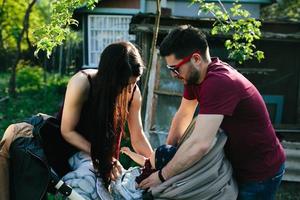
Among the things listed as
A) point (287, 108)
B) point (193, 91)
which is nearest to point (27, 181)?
point (193, 91)

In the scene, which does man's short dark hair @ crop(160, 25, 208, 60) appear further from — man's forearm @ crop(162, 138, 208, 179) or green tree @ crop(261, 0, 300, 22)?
green tree @ crop(261, 0, 300, 22)

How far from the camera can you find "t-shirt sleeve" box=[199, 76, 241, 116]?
10.4ft

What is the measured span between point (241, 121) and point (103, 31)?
44.0 ft

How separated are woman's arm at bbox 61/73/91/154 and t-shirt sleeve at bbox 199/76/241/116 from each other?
2.71 feet

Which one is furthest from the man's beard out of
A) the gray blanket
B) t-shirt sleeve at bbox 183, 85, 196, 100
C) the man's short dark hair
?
the gray blanket

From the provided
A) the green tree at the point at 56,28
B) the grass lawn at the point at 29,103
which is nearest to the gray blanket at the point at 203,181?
the green tree at the point at 56,28

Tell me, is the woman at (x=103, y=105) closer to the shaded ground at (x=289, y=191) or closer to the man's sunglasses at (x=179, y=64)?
the man's sunglasses at (x=179, y=64)

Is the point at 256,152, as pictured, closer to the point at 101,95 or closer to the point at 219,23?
the point at 101,95

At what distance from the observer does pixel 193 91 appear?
3.71 m

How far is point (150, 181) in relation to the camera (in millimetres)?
3389

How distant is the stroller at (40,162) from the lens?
134 inches

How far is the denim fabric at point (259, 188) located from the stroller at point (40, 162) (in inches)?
40.9

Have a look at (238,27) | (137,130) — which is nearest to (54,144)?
(137,130)

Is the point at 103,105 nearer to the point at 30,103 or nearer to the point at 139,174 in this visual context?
the point at 139,174
